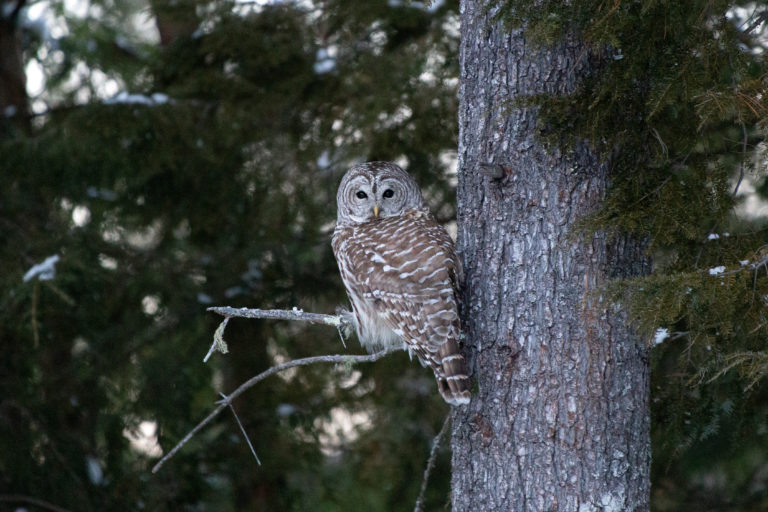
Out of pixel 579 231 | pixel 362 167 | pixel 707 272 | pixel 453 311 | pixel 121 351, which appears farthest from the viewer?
pixel 121 351

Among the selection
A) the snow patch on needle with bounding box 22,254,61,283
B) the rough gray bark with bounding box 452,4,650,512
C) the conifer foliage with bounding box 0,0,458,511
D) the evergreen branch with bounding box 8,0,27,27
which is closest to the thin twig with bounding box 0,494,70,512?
the conifer foliage with bounding box 0,0,458,511

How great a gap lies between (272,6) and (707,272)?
13.7 feet

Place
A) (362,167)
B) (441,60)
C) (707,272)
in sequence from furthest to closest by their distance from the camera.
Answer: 1. (441,60)
2. (362,167)
3. (707,272)

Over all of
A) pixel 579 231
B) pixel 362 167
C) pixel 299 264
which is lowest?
pixel 299 264

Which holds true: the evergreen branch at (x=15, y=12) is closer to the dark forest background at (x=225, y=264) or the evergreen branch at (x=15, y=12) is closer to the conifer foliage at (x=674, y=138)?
the dark forest background at (x=225, y=264)

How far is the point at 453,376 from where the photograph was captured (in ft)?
10.3

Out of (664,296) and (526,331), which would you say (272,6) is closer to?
(526,331)

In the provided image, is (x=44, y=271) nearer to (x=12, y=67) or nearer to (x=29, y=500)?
(x=29, y=500)

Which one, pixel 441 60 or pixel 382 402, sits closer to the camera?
pixel 441 60

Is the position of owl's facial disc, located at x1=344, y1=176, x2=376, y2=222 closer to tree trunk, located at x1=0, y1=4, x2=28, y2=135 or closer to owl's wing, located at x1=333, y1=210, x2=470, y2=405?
owl's wing, located at x1=333, y1=210, x2=470, y2=405

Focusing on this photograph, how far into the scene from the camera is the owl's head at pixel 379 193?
4363mm

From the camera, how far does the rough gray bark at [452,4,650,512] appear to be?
120 inches

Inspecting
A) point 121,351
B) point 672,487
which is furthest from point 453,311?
point 672,487

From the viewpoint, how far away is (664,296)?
2602mm
